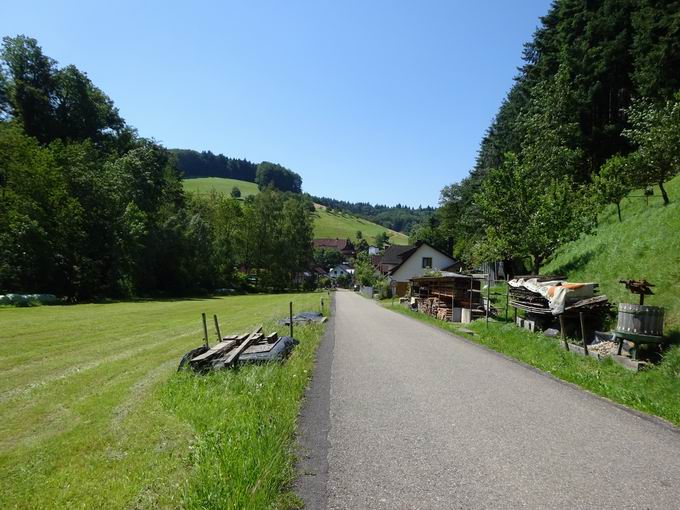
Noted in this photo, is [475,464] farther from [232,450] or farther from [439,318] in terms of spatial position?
[439,318]

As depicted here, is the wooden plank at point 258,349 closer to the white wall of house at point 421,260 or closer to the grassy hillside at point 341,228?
the white wall of house at point 421,260

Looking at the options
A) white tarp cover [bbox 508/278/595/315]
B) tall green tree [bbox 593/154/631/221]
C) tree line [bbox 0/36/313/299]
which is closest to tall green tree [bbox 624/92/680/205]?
tall green tree [bbox 593/154/631/221]

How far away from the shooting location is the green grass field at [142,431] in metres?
4.45

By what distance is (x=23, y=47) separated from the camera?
162 ft

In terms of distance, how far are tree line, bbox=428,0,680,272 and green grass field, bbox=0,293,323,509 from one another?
1594 cm

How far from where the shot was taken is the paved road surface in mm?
4477

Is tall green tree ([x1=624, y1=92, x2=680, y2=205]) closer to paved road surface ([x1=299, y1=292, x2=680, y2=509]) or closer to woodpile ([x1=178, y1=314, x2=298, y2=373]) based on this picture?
paved road surface ([x1=299, y1=292, x2=680, y2=509])

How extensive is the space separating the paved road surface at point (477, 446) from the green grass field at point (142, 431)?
0.58 metres

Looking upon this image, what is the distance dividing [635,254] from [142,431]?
17.2 metres

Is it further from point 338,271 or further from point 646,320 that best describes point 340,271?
point 646,320

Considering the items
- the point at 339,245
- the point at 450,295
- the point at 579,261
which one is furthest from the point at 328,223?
the point at 579,261

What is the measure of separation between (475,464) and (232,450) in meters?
2.85

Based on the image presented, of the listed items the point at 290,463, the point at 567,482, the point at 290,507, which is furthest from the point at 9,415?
the point at 567,482

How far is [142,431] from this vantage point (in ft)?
20.8
